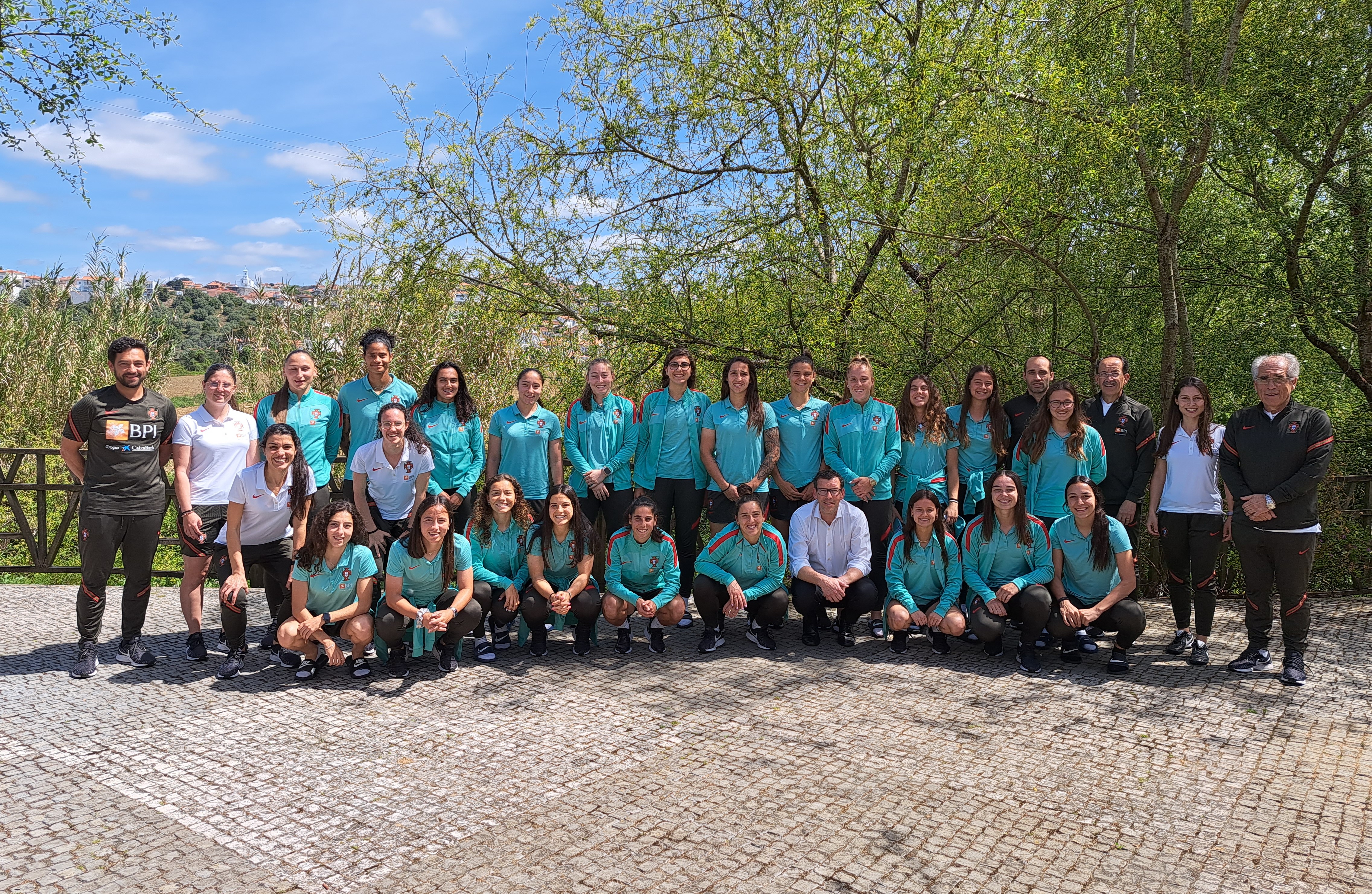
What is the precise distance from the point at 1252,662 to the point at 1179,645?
1.37 feet

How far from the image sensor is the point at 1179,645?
19.1 feet

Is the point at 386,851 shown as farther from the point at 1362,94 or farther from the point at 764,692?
the point at 1362,94

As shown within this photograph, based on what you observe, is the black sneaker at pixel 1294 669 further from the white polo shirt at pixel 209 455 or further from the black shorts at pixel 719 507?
the white polo shirt at pixel 209 455

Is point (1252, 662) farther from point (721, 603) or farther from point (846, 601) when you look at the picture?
point (721, 603)

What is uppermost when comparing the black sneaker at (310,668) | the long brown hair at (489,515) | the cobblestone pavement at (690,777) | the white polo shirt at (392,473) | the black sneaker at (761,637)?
the white polo shirt at (392,473)

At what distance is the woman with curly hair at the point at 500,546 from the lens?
5.72 metres

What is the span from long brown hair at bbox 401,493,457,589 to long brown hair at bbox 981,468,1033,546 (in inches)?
127

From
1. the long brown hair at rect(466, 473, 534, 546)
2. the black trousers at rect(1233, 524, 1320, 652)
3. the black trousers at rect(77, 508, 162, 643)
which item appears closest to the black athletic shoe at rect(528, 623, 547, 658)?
the long brown hair at rect(466, 473, 534, 546)

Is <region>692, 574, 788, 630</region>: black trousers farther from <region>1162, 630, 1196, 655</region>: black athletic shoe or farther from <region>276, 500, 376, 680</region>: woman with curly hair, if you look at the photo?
<region>1162, 630, 1196, 655</region>: black athletic shoe

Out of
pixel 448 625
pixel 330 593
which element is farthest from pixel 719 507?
pixel 330 593

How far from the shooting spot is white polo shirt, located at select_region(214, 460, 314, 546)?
5.46m

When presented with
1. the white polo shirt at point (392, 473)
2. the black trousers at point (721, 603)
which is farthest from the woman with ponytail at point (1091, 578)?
the white polo shirt at point (392, 473)

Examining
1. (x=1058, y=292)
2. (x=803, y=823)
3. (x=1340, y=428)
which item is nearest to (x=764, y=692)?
(x=803, y=823)

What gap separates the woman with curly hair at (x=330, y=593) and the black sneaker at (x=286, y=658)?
0.45 ft
